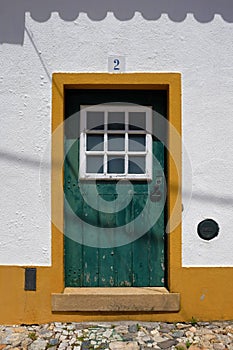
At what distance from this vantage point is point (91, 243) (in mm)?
4168

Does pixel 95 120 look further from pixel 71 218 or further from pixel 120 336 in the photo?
pixel 120 336

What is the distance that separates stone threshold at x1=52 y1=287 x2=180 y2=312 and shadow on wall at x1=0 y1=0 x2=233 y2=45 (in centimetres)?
258

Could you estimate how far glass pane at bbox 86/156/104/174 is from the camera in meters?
4.19

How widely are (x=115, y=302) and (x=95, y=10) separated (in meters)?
2.91

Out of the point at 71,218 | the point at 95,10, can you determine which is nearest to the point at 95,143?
the point at 71,218

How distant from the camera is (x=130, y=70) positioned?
13.2ft

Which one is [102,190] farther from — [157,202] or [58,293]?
[58,293]

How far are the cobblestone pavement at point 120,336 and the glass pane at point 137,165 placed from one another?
1512mm

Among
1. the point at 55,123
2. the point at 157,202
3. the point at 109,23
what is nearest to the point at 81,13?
the point at 109,23

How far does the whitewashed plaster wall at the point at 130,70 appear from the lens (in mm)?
3988

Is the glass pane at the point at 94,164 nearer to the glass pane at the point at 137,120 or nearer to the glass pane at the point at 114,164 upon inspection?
the glass pane at the point at 114,164

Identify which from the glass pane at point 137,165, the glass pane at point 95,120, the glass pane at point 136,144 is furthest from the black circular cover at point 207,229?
the glass pane at point 95,120

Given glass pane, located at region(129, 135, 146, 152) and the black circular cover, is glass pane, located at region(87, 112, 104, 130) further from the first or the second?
the black circular cover

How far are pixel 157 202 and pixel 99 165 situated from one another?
2.36 ft
